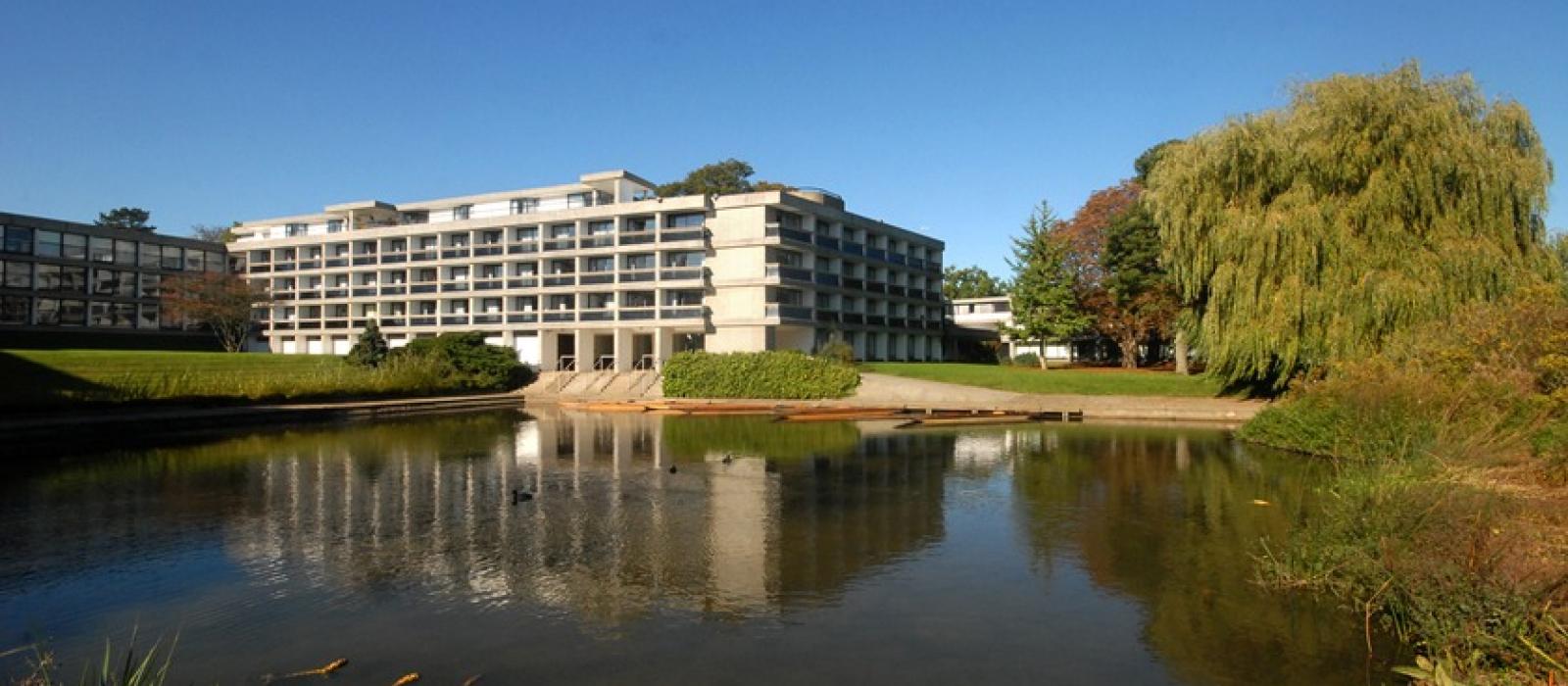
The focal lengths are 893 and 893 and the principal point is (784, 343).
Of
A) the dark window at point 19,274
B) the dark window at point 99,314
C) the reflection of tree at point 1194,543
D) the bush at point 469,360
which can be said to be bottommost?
the reflection of tree at point 1194,543

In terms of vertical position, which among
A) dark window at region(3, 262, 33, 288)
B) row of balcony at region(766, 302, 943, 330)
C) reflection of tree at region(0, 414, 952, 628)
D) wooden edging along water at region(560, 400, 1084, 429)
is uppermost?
dark window at region(3, 262, 33, 288)

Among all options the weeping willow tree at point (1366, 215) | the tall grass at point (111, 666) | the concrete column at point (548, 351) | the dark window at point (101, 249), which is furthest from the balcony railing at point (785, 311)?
the dark window at point (101, 249)

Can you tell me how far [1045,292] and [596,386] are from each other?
1130 inches

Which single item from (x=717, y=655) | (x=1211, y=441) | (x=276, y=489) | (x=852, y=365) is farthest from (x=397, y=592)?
(x=852, y=365)

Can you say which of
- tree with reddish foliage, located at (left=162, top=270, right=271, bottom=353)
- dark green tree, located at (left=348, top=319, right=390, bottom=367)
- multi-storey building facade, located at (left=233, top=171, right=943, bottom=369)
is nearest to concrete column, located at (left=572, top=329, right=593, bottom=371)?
multi-storey building facade, located at (left=233, top=171, right=943, bottom=369)

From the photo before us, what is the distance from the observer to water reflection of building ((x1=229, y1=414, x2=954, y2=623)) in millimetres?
10523

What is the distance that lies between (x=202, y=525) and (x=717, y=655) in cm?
1032

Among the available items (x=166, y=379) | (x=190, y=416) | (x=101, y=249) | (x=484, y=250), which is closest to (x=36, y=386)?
(x=166, y=379)

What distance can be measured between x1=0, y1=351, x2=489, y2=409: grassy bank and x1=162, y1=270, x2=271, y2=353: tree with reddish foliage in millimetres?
12019

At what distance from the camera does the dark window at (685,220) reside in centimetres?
5969

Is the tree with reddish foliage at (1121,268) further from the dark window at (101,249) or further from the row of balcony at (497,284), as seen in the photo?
the dark window at (101,249)

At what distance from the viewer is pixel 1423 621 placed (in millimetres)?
7730

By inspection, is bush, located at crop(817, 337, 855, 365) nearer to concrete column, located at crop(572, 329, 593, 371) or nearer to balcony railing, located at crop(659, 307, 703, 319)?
balcony railing, located at crop(659, 307, 703, 319)

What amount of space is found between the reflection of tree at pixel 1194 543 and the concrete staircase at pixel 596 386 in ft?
101
